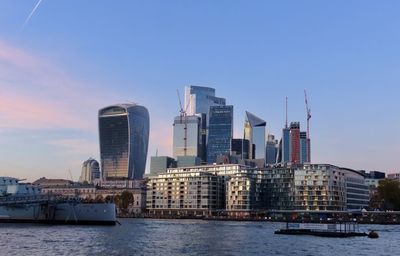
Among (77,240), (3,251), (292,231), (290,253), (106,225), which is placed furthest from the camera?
(106,225)

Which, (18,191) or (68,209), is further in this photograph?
(18,191)

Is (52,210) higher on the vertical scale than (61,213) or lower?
higher

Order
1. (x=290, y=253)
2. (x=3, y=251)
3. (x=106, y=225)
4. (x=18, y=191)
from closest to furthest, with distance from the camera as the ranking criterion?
(x=3, y=251) < (x=290, y=253) < (x=106, y=225) < (x=18, y=191)

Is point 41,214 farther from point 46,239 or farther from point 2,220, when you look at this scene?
point 46,239

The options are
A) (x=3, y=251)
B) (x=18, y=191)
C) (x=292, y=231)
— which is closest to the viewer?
(x=3, y=251)

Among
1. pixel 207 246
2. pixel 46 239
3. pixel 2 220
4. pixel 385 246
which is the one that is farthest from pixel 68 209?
pixel 385 246

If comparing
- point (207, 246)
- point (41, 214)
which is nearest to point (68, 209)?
point (41, 214)

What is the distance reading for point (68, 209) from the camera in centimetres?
15362

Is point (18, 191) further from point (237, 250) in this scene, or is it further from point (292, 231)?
point (237, 250)

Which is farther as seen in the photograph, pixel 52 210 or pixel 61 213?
pixel 52 210

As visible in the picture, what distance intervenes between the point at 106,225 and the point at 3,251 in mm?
78090

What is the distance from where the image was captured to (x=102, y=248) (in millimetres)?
79062

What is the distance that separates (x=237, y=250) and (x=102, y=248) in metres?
19.1

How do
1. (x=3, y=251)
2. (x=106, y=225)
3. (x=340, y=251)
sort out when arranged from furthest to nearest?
(x=106, y=225) → (x=340, y=251) → (x=3, y=251)
